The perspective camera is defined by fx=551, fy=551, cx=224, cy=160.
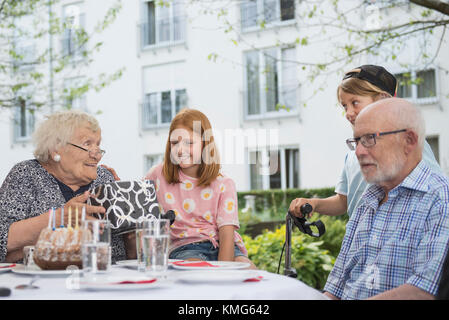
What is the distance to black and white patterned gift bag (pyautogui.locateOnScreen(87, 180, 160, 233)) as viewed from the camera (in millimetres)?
2205

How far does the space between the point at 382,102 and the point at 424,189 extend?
366 mm

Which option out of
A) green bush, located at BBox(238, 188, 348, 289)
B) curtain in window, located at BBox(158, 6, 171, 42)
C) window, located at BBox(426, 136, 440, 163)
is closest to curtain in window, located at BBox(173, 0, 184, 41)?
curtain in window, located at BBox(158, 6, 171, 42)

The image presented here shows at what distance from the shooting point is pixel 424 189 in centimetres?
180

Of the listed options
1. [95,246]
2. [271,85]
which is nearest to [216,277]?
[95,246]

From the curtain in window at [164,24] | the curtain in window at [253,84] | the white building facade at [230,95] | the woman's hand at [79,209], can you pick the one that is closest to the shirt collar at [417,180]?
the woman's hand at [79,209]

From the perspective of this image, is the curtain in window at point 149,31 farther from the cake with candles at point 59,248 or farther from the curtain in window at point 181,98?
the cake with candles at point 59,248

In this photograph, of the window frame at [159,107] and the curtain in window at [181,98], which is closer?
the curtain in window at [181,98]

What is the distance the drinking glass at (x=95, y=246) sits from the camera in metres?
1.48

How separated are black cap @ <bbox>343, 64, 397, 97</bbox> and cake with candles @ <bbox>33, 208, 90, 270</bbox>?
5.48 feet

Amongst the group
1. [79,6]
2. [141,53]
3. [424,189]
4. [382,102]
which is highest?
[79,6]

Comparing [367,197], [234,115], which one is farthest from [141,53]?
[367,197]

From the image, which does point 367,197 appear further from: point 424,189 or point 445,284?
point 445,284

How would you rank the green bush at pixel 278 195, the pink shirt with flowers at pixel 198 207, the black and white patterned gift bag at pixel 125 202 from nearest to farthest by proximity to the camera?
the black and white patterned gift bag at pixel 125 202
the pink shirt with flowers at pixel 198 207
the green bush at pixel 278 195

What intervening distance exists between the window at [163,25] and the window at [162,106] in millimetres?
1380
